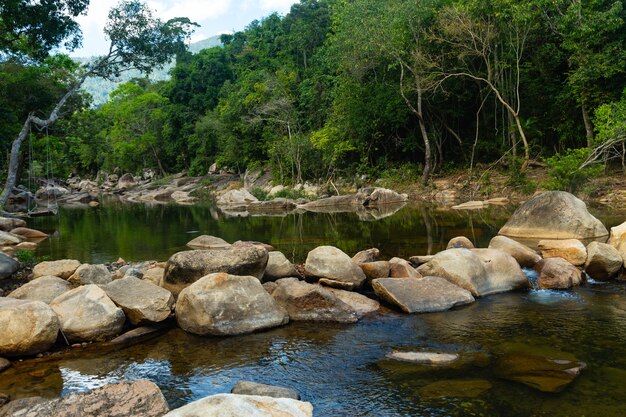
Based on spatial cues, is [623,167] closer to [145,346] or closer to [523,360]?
[523,360]

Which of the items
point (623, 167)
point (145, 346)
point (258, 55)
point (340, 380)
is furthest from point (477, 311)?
point (258, 55)

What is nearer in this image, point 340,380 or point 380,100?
point 340,380

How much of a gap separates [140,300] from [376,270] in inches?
178

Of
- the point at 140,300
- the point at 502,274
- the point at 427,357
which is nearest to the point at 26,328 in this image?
the point at 140,300

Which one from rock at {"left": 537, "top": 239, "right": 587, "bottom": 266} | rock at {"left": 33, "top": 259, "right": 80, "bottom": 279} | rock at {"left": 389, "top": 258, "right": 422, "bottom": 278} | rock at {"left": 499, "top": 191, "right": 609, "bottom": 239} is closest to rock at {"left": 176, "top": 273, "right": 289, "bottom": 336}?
rock at {"left": 389, "top": 258, "right": 422, "bottom": 278}

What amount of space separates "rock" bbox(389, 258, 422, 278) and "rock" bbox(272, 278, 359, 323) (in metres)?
1.77

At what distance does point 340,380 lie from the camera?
6.25 meters

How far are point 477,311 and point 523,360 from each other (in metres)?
2.25

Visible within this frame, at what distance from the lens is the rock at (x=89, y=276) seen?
1012cm

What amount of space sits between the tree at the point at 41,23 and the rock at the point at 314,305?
482 inches

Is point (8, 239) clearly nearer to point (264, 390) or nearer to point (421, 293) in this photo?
point (421, 293)

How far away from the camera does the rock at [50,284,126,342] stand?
7.71 metres

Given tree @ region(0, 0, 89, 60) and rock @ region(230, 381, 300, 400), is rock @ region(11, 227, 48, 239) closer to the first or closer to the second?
tree @ region(0, 0, 89, 60)

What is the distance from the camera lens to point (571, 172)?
22172 mm
